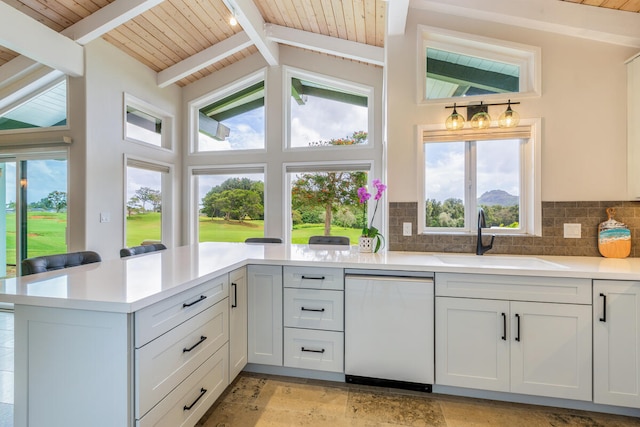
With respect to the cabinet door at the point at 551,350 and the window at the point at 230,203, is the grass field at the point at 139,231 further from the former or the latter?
the cabinet door at the point at 551,350

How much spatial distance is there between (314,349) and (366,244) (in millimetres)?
930

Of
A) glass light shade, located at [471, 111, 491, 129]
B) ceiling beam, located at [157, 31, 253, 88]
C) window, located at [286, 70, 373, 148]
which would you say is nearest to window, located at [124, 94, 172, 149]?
ceiling beam, located at [157, 31, 253, 88]

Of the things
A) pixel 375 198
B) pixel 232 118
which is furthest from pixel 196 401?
pixel 232 118

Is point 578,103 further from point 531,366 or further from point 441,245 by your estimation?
point 531,366

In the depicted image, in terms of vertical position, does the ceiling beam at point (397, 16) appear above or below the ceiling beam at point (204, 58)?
below

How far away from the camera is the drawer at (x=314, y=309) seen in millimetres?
2018

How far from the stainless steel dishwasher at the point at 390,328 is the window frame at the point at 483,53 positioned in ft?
5.29

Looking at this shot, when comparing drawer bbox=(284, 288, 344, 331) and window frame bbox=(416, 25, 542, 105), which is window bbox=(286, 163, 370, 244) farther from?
drawer bbox=(284, 288, 344, 331)

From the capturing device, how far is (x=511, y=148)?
2.48 metres

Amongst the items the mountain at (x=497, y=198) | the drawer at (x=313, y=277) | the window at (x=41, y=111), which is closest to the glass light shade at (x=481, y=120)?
the mountain at (x=497, y=198)

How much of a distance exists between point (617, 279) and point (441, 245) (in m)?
1.06

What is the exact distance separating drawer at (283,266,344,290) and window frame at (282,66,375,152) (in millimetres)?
2728

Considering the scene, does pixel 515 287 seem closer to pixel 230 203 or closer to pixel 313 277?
pixel 313 277

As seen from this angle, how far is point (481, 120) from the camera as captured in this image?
7.66 feet
